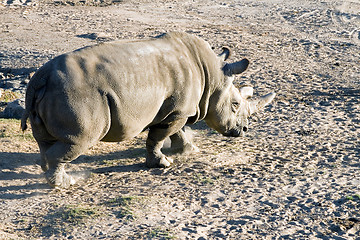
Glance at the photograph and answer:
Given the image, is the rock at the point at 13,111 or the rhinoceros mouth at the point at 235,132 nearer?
the rhinoceros mouth at the point at 235,132

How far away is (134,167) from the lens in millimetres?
7977

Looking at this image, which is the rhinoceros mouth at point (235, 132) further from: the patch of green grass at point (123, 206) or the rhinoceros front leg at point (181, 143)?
the patch of green grass at point (123, 206)

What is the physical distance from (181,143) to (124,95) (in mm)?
1826

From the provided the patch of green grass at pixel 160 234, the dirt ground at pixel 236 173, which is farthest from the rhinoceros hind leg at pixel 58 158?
the patch of green grass at pixel 160 234

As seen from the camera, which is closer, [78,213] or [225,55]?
[78,213]

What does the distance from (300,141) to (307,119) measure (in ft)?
3.31

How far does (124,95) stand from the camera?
677 cm

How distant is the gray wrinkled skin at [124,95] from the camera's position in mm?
6484

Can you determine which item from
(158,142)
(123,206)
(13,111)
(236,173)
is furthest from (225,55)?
(13,111)

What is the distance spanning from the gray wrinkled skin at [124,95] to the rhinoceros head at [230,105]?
0.01m

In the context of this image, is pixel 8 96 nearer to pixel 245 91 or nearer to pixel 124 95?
pixel 245 91

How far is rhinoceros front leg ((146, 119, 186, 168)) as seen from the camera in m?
7.68

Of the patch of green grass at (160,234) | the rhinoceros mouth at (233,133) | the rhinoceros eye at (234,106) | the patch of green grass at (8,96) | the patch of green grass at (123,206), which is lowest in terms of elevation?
the patch of green grass at (8,96)

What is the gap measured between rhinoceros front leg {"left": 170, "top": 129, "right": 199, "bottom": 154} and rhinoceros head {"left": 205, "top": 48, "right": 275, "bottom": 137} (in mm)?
376
